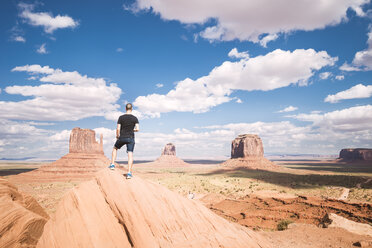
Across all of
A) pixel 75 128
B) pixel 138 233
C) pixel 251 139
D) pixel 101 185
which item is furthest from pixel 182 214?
pixel 251 139

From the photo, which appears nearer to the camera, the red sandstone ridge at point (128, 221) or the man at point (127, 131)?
the red sandstone ridge at point (128, 221)

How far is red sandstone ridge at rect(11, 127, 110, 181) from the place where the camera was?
2475 inches

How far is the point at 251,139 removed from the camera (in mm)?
120938

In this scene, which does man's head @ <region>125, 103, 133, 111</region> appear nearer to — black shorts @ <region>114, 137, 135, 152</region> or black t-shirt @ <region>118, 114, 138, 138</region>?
Result: black t-shirt @ <region>118, 114, 138, 138</region>

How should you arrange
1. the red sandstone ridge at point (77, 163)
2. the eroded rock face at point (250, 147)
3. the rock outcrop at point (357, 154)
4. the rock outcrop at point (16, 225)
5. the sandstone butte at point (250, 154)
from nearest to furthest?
the rock outcrop at point (16, 225), the red sandstone ridge at point (77, 163), the sandstone butte at point (250, 154), the eroded rock face at point (250, 147), the rock outcrop at point (357, 154)

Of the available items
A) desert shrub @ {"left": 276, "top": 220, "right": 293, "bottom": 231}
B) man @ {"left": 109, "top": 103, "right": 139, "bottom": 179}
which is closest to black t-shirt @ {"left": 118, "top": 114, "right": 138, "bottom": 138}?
man @ {"left": 109, "top": 103, "right": 139, "bottom": 179}

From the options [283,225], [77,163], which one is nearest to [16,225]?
[283,225]

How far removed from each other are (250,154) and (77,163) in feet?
309

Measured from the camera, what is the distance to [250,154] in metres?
119

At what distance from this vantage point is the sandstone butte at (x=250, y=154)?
110387mm

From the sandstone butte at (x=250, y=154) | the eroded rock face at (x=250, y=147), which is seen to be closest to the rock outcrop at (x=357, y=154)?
the sandstone butte at (x=250, y=154)

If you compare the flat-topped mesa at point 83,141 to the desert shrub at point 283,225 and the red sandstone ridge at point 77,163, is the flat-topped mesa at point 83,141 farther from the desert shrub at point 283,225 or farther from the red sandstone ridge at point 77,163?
the desert shrub at point 283,225

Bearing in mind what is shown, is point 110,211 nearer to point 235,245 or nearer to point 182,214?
point 182,214

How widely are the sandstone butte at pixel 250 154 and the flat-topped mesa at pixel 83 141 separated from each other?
77585 mm
